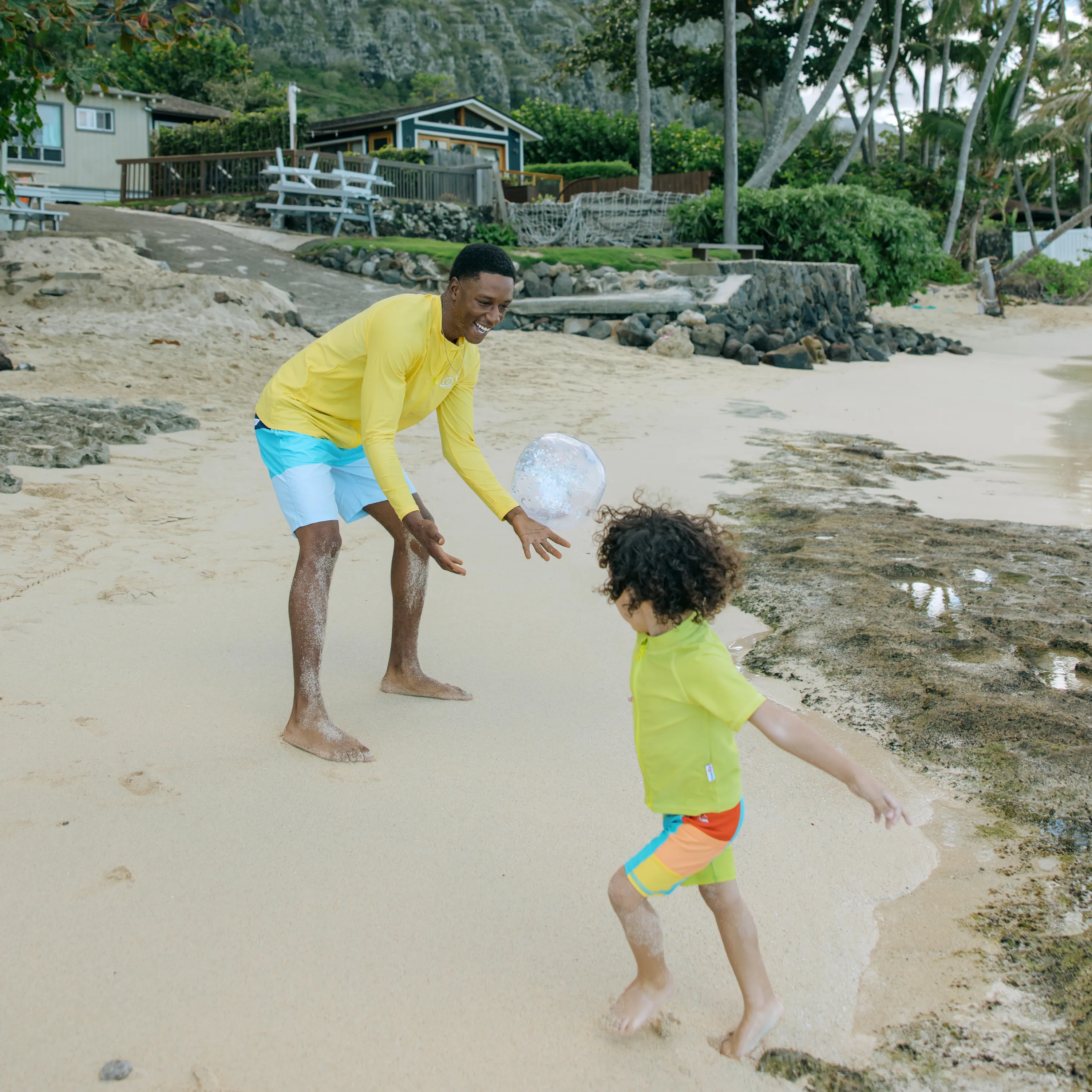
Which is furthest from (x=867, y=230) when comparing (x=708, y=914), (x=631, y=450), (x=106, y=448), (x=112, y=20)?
(x=708, y=914)

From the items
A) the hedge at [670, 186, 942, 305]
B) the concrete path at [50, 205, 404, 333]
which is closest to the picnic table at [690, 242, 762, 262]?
the hedge at [670, 186, 942, 305]

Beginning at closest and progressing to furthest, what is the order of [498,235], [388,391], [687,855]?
[687,855]
[388,391]
[498,235]

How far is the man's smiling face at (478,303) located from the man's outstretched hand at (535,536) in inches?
23.0

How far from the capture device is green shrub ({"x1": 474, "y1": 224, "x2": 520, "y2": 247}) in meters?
20.1

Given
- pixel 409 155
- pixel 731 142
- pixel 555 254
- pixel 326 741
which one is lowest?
pixel 326 741

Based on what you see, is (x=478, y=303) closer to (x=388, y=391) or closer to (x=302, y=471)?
(x=388, y=391)

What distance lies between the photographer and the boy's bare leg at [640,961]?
2.04m

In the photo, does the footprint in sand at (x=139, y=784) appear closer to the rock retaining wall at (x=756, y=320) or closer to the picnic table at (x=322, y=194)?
the rock retaining wall at (x=756, y=320)

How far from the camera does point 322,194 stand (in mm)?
19406

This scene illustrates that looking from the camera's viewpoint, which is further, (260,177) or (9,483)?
(260,177)

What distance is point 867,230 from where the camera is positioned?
19.4 meters

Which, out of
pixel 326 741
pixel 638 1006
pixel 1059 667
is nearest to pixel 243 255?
pixel 326 741

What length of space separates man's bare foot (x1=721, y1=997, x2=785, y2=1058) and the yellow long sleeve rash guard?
1.64m

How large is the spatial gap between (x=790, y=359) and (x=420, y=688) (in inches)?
442
